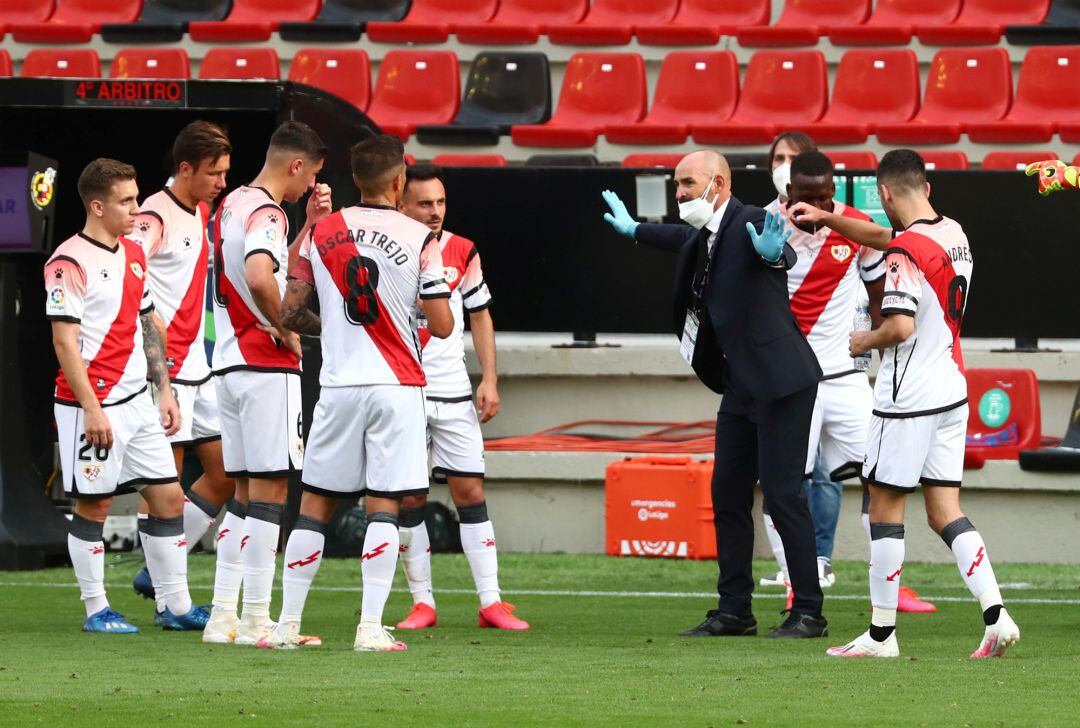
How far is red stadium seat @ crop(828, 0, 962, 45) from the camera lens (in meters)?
14.8

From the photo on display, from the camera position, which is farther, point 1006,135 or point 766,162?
point 1006,135

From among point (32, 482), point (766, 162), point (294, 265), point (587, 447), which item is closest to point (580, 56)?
point (766, 162)

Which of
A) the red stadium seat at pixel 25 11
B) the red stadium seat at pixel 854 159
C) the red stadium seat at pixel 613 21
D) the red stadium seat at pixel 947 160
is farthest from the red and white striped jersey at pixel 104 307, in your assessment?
the red stadium seat at pixel 25 11

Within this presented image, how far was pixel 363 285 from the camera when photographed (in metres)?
6.64

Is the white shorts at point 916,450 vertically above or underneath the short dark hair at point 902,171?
underneath

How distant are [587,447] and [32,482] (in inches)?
131

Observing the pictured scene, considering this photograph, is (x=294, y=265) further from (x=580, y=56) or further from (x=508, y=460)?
(x=580, y=56)

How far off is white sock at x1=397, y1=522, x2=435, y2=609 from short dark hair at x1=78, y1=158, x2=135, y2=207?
2.00 metres

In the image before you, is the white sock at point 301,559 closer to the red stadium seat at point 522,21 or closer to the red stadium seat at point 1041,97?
the red stadium seat at point 1041,97

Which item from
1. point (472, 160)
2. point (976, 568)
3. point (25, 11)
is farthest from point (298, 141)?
point (25, 11)

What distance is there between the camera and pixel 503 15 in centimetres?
1599

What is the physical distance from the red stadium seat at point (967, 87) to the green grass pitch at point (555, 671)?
571 cm

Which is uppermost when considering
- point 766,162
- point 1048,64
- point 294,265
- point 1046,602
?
point 1048,64

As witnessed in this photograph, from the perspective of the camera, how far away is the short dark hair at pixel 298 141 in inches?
283
